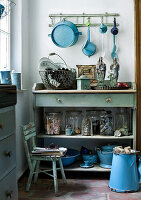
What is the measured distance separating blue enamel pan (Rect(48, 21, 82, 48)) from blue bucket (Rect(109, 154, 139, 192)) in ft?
4.57

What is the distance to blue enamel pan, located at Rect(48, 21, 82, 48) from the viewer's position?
334cm

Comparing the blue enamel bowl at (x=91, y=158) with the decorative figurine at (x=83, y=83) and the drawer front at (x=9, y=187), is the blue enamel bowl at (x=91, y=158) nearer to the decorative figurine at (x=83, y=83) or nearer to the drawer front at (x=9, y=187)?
the decorative figurine at (x=83, y=83)

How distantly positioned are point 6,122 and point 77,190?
1.28 metres

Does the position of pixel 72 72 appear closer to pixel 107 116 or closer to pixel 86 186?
pixel 107 116

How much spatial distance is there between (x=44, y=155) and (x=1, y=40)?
1.25 metres

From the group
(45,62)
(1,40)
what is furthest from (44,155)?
(1,40)

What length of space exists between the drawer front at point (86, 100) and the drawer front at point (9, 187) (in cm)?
116

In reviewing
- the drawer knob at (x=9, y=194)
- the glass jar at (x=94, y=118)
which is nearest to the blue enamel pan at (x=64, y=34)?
the glass jar at (x=94, y=118)

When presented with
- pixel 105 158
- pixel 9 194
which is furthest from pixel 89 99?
pixel 9 194

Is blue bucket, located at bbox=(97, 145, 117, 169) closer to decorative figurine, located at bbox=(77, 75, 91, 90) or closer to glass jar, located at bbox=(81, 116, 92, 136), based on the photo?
glass jar, located at bbox=(81, 116, 92, 136)

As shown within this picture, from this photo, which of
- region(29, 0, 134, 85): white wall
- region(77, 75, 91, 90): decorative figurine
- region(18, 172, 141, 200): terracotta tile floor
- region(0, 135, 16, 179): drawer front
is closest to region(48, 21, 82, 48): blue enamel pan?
region(29, 0, 134, 85): white wall

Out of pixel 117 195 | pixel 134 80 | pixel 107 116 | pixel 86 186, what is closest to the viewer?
pixel 117 195

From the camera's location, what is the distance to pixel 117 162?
9.14 feet

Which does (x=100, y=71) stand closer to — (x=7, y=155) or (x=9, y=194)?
(x=7, y=155)
